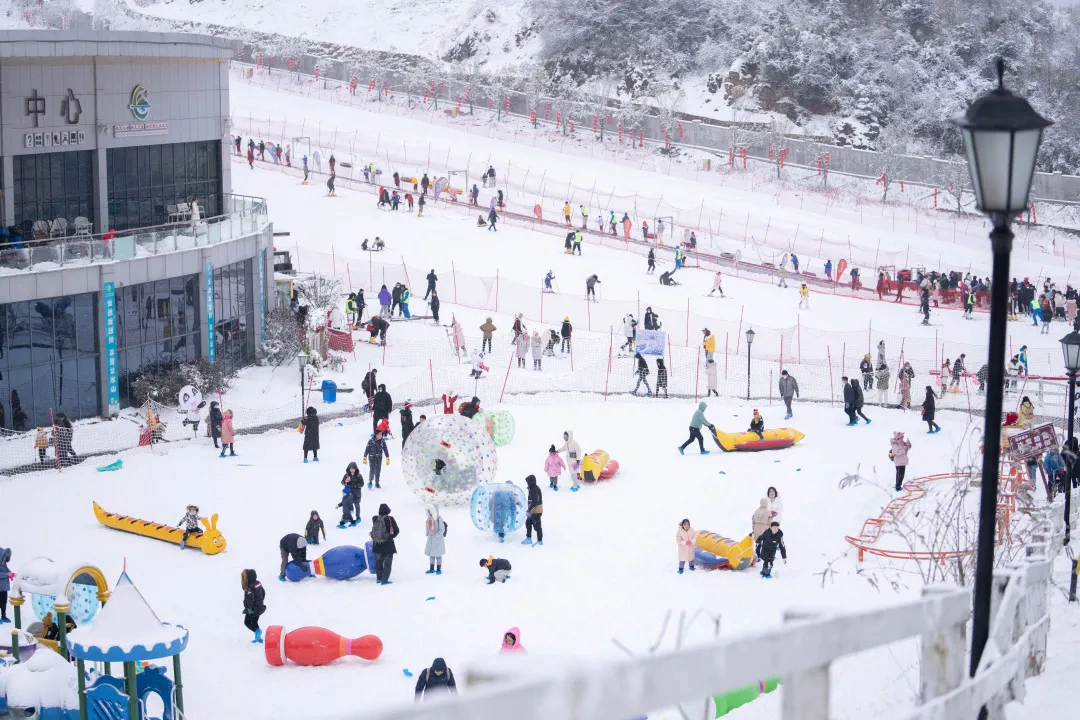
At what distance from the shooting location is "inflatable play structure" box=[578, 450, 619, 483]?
24.2 metres

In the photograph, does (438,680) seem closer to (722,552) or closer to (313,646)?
(313,646)

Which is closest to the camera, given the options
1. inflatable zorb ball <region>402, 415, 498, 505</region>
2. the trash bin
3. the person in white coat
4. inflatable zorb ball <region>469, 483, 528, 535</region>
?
the person in white coat

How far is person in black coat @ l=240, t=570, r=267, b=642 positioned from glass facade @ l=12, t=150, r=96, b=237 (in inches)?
724

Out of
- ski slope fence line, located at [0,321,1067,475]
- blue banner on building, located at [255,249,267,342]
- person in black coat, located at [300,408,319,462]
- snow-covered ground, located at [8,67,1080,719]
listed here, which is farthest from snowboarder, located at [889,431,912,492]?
blue banner on building, located at [255,249,267,342]

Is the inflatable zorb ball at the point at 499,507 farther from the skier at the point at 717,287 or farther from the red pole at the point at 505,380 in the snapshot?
the skier at the point at 717,287

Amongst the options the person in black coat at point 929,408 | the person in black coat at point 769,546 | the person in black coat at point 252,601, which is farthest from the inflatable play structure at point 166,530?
the person in black coat at point 929,408

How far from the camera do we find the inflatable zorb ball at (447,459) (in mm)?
21812

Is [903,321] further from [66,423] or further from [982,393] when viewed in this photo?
[66,423]

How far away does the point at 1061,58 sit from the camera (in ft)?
276

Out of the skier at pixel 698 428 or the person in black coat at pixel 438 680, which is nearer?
the person in black coat at pixel 438 680

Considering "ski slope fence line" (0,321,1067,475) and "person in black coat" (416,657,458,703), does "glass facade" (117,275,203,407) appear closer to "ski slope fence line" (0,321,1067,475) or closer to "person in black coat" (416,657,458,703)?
"ski slope fence line" (0,321,1067,475)

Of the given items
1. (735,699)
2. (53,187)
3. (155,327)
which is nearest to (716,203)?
(155,327)

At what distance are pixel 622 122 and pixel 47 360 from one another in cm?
4762

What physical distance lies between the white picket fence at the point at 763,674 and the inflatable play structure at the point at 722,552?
13.5 metres
